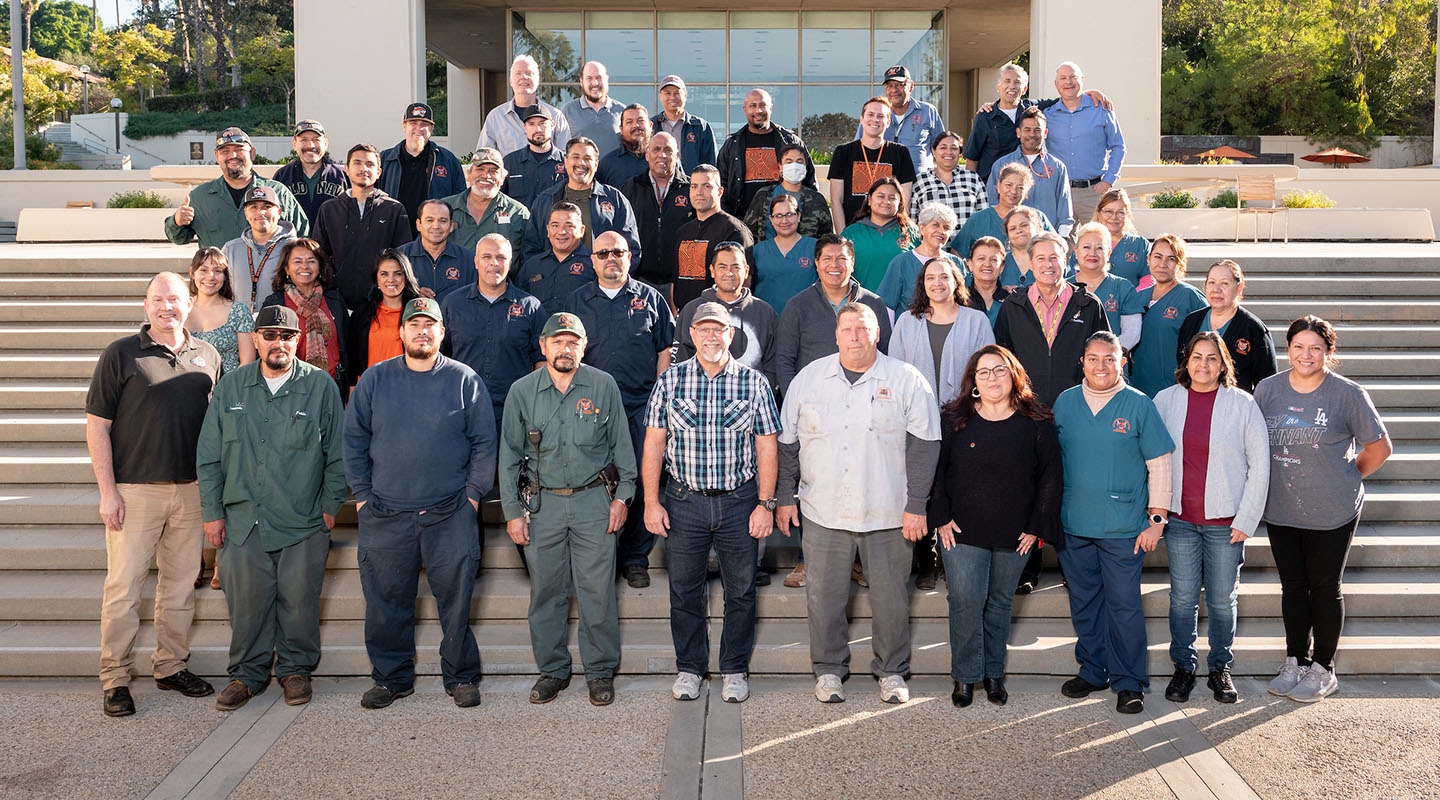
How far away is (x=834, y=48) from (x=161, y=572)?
18847mm

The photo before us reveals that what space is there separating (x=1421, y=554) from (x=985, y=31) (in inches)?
730

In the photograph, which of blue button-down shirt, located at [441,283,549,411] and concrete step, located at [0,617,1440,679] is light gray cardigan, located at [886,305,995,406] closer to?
concrete step, located at [0,617,1440,679]

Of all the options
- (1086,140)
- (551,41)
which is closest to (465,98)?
(551,41)

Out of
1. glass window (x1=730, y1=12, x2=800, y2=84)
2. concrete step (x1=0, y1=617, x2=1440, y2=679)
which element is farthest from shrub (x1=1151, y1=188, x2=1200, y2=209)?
concrete step (x1=0, y1=617, x2=1440, y2=679)

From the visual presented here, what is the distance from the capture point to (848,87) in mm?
22422

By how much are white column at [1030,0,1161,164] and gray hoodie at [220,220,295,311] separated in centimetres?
1446

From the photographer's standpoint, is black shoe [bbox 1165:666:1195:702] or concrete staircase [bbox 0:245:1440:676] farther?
concrete staircase [bbox 0:245:1440:676]

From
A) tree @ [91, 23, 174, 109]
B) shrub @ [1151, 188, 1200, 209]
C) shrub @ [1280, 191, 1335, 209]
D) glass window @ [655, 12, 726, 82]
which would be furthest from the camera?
tree @ [91, 23, 174, 109]

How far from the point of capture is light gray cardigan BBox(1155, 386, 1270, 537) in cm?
561

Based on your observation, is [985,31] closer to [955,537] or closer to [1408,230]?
[1408,230]

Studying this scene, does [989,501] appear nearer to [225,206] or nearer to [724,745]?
[724,745]

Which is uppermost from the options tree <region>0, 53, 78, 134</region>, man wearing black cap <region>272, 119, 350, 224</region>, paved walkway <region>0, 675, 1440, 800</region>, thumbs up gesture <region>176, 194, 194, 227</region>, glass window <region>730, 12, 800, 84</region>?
tree <region>0, 53, 78, 134</region>

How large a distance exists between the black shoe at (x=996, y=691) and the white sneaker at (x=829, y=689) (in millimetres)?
735

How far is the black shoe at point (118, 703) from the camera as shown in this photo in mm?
5625
